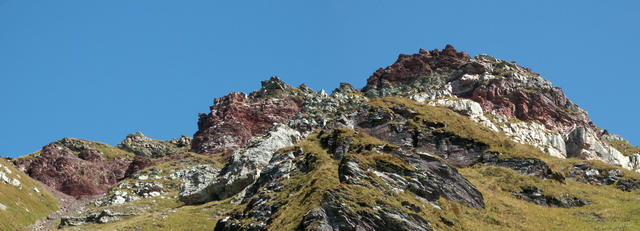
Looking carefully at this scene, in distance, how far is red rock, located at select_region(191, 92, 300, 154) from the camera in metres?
162

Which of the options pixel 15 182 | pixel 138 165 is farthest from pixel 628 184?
pixel 138 165

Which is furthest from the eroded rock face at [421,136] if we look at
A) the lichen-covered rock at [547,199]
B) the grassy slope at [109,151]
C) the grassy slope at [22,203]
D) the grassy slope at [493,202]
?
the grassy slope at [109,151]

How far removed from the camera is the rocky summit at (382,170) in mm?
48375

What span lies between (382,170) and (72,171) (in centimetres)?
11805

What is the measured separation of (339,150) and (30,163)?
11135cm

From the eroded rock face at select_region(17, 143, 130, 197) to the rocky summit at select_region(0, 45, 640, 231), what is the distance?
1.58 feet

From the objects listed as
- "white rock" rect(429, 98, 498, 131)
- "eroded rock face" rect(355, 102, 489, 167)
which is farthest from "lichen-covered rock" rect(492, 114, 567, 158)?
"eroded rock face" rect(355, 102, 489, 167)

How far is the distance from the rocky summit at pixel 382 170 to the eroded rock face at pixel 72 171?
0.48m

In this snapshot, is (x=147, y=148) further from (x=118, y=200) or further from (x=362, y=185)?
(x=362, y=185)

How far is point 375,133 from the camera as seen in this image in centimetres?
Result: 8719

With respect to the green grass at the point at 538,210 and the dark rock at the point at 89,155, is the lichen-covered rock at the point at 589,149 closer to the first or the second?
the green grass at the point at 538,210

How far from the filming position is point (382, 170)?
52250 mm

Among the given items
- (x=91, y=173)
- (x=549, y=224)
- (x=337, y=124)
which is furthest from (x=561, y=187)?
(x=91, y=173)

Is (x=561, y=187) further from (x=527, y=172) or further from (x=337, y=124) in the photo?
(x=337, y=124)
